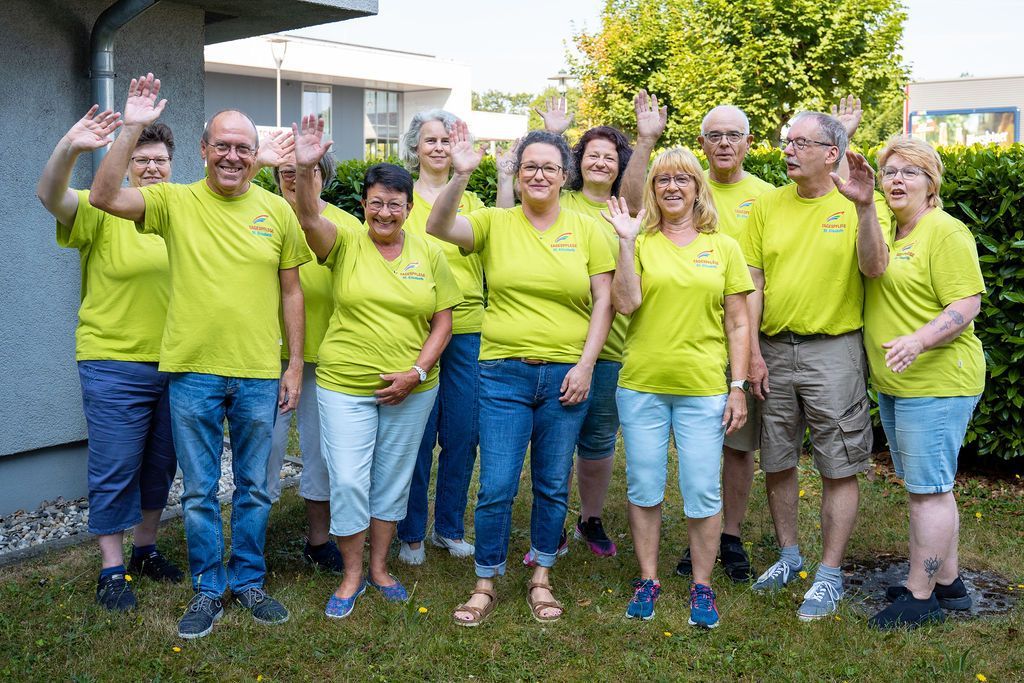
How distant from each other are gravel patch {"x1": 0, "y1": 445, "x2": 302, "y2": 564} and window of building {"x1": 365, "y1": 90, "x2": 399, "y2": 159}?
38321mm

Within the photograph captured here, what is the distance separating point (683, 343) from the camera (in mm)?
4328

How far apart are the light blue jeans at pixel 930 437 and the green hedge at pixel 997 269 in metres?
2.32

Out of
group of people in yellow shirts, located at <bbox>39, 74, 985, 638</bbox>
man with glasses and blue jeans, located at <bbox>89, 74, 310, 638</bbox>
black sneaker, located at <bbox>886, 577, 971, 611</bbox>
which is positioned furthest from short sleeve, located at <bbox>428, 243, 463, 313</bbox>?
black sneaker, located at <bbox>886, 577, 971, 611</bbox>

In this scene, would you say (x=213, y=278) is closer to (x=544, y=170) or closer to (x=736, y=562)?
(x=544, y=170)

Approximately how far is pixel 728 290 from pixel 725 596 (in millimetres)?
1539

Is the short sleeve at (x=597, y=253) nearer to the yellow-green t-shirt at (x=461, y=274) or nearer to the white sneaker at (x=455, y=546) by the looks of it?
the yellow-green t-shirt at (x=461, y=274)

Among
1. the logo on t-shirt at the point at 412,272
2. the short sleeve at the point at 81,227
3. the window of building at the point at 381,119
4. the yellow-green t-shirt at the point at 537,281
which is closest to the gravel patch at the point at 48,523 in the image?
the short sleeve at the point at 81,227

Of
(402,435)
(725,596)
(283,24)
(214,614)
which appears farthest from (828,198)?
(283,24)

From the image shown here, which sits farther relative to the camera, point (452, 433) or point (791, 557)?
point (452, 433)

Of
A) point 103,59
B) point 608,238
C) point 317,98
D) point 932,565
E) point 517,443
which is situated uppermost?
point 317,98

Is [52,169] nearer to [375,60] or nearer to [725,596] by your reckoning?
[725,596]

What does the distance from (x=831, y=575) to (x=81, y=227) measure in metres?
3.85

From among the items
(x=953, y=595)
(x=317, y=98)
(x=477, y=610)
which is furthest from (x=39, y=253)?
(x=317, y=98)

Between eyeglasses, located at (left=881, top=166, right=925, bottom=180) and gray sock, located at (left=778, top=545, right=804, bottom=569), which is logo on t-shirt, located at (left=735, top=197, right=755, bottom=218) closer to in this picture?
eyeglasses, located at (left=881, top=166, right=925, bottom=180)
